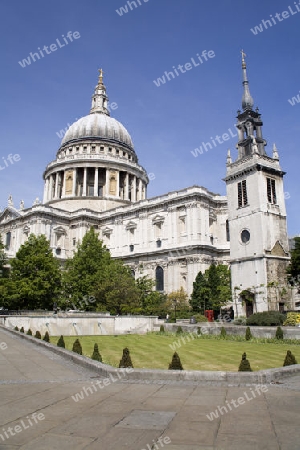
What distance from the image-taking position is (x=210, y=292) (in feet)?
167

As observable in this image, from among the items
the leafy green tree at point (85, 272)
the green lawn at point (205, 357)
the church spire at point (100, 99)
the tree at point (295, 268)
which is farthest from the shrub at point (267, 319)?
the church spire at point (100, 99)

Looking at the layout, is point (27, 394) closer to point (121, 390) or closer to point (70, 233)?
point (121, 390)

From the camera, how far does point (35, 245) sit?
49.3 m

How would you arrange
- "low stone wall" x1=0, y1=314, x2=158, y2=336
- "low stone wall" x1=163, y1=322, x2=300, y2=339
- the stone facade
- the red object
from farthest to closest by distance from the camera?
the red object → the stone facade → "low stone wall" x1=0, y1=314, x2=158, y2=336 → "low stone wall" x1=163, y1=322, x2=300, y2=339

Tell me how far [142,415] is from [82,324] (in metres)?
27.7

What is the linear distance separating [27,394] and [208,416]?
4.58 meters

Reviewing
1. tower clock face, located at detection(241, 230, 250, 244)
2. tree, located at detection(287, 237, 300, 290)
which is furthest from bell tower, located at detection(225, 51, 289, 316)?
tree, located at detection(287, 237, 300, 290)

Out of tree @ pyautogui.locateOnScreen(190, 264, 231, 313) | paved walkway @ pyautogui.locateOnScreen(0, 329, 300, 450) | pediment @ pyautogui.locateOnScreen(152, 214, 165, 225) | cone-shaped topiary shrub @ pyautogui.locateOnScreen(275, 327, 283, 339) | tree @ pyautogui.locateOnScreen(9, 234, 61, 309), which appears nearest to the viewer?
paved walkway @ pyautogui.locateOnScreen(0, 329, 300, 450)

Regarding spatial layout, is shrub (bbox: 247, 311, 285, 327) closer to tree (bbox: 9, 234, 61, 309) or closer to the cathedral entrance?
the cathedral entrance

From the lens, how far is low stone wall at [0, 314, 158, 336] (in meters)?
31.9

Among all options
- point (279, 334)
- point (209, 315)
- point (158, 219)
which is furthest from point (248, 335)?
point (158, 219)

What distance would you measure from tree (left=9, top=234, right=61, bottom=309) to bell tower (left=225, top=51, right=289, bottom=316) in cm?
2240

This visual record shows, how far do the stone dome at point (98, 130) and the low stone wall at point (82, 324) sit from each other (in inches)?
2482

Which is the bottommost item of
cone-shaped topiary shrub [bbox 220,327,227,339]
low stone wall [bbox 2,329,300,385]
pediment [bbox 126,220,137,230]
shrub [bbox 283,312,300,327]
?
low stone wall [bbox 2,329,300,385]
